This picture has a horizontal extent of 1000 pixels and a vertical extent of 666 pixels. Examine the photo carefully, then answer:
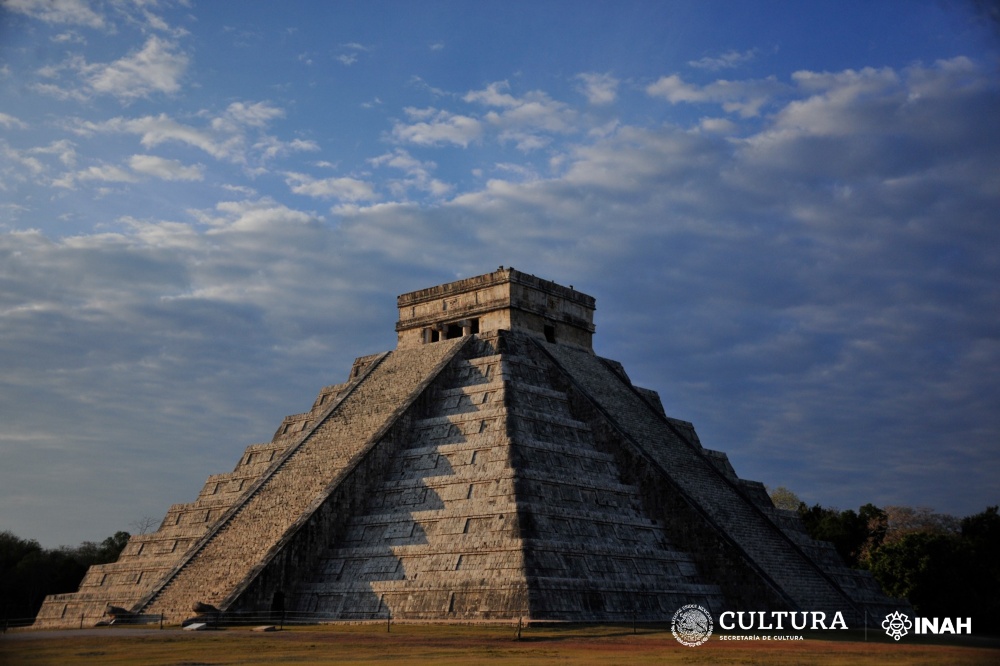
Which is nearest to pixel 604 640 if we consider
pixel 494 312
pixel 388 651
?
pixel 388 651

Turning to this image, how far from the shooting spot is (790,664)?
48.4 feet

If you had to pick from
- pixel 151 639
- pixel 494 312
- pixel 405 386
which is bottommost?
pixel 151 639

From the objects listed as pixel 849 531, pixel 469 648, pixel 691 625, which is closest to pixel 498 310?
pixel 691 625

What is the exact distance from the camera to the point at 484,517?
25203 millimetres

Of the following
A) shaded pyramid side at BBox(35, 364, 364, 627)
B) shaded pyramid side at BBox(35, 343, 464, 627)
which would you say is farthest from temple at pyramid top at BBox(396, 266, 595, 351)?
shaded pyramid side at BBox(35, 364, 364, 627)

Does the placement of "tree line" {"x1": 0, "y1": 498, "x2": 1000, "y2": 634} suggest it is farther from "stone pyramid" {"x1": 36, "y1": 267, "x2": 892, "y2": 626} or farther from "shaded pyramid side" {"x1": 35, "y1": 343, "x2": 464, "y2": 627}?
"stone pyramid" {"x1": 36, "y1": 267, "x2": 892, "y2": 626}

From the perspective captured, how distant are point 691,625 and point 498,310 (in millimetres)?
16240

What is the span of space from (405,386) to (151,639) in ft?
48.5

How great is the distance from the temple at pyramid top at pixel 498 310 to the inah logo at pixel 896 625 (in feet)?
48.8

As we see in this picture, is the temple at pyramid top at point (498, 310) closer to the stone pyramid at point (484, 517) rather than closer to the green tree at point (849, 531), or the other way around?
the stone pyramid at point (484, 517)

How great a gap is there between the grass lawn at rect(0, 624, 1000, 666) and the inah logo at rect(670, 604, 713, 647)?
0.29m

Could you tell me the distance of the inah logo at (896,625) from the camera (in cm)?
2188

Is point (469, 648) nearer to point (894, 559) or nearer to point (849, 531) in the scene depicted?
point (894, 559)

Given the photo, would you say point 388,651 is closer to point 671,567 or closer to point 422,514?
point 422,514
